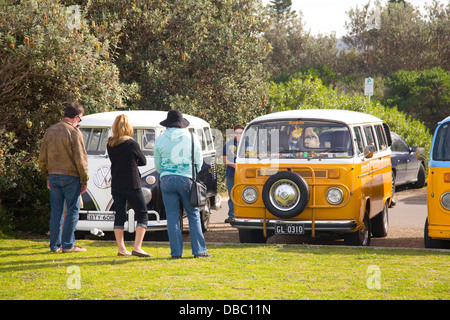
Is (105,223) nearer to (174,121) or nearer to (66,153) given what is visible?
(66,153)

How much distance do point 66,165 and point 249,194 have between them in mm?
2849

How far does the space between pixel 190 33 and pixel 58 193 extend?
1091 centimetres

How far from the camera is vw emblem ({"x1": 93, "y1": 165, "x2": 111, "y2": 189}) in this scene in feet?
34.4

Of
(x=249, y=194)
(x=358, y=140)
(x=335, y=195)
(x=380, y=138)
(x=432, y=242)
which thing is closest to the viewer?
(x=335, y=195)

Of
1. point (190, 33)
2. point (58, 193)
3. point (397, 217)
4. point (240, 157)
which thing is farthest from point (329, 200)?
point (190, 33)

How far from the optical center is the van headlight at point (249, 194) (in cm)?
980

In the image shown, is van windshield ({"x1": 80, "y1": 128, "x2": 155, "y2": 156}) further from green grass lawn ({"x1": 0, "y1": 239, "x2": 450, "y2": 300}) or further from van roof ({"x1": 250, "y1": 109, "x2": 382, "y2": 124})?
green grass lawn ({"x1": 0, "y1": 239, "x2": 450, "y2": 300})

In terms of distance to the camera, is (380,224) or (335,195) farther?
(380,224)

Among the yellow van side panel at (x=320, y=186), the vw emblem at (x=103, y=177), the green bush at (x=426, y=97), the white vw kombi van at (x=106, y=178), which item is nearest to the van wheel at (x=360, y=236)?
Result: the yellow van side panel at (x=320, y=186)

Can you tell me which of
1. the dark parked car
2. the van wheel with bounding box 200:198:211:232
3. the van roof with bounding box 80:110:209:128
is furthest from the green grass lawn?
the dark parked car

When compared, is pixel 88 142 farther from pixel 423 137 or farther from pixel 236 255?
pixel 423 137

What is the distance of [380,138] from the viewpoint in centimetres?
1182

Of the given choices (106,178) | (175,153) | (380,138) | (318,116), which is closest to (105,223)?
(106,178)

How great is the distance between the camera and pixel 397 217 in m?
14.5
